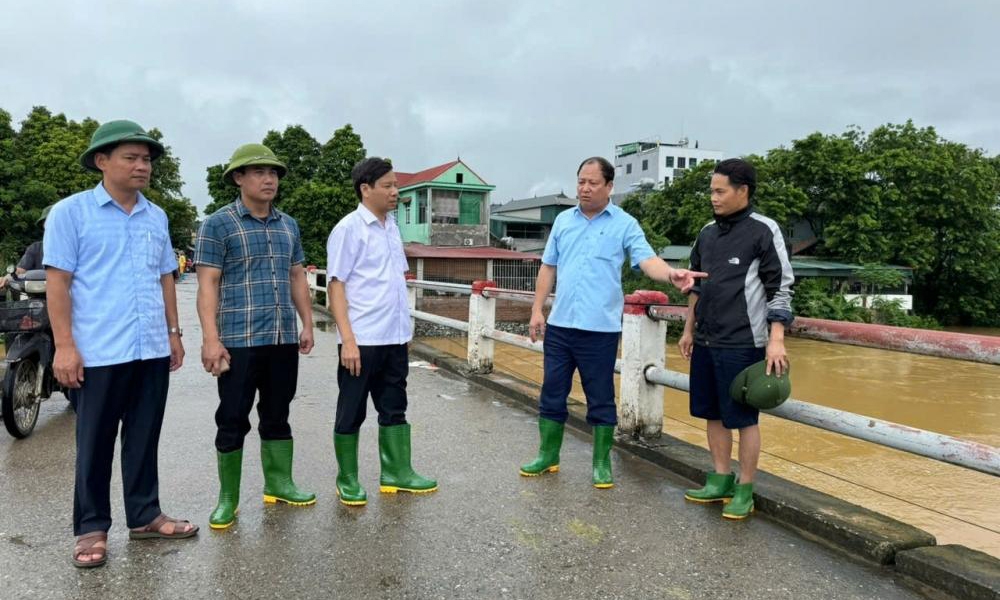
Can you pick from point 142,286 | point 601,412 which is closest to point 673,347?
point 601,412

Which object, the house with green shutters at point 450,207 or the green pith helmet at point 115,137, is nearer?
the green pith helmet at point 115,137

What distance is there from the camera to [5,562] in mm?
2758

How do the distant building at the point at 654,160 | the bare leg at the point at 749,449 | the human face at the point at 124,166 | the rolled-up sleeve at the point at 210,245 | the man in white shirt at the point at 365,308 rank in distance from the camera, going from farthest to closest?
1. the distant building at the point at 654,160
2. the man in white shirt at the point at 365,308
3. the bare leg at the point at 749,449
4. the rolled-up sleeve at the point at 210,245
5. the human face at the point at 124,166

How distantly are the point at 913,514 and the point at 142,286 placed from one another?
647cm

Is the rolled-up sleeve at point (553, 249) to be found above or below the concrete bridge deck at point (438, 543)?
above

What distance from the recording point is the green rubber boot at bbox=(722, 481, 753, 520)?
335 cm

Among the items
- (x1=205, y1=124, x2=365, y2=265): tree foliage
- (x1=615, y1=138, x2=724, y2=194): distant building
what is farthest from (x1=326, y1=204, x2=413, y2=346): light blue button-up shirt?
(x1=615, y1=138, x2=724, y2=194): distant building

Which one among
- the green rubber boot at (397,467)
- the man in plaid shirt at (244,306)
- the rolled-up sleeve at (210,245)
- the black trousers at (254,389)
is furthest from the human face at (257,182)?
the green rubber boot at (397,467)

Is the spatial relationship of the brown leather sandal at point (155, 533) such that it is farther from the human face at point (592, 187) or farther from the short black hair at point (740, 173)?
the short black hair at point (740, 173)

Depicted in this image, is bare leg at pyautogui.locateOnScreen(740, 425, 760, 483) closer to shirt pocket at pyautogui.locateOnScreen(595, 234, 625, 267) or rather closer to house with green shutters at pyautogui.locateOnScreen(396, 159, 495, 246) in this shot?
shirt pocket at pyautogui.locateOnScreen(595, 234, 625, 267)

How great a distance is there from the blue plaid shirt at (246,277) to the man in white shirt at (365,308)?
0.87ft

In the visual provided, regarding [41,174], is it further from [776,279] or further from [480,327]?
[776,279]

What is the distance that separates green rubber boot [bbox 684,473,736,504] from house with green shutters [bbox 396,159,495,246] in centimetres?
2994

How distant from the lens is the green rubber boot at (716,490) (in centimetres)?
355
